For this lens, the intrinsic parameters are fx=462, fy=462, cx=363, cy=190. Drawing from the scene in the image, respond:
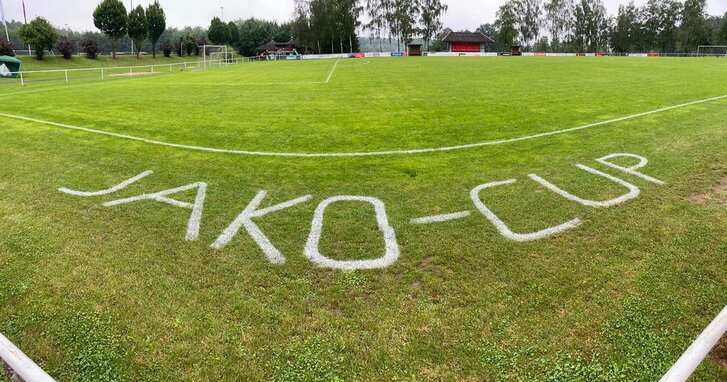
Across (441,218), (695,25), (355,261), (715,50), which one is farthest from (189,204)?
(695,25)

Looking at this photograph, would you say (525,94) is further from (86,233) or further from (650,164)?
(86,233)

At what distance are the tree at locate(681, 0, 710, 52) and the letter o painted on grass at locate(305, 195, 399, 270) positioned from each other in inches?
4129

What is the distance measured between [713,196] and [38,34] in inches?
2308

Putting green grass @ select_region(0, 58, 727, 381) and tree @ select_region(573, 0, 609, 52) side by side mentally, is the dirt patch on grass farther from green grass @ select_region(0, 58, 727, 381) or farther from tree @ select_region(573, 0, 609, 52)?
tree @ select_region(573, 0, 609, 52)

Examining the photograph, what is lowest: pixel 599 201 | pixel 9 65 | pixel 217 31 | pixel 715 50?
pixel 599 201

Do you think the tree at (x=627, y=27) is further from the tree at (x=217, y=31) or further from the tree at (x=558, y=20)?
the tree at (x=217, y=31)

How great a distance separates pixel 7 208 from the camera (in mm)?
5609

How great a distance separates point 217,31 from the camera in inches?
Result: 3698

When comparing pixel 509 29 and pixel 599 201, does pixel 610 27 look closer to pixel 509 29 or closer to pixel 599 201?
pixel 509 29

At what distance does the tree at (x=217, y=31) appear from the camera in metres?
93.6

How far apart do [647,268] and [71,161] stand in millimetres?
8073

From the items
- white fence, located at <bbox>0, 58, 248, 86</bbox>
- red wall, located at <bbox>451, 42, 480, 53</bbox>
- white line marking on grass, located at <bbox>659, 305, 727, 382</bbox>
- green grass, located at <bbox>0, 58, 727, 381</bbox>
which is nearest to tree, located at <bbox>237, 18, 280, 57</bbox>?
red wall, located at <bbox>451, 42, 480, 53</bbox>

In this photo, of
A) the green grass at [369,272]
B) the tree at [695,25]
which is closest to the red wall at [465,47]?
the tree at [695,25]

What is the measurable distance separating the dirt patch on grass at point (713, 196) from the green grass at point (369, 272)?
0.12 feet
